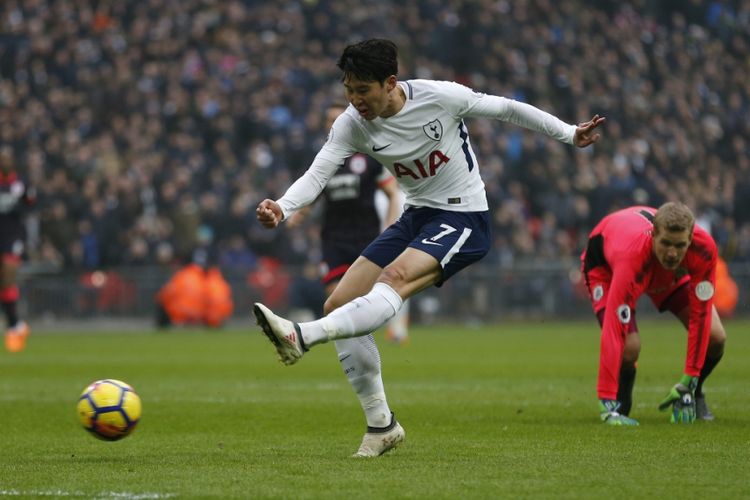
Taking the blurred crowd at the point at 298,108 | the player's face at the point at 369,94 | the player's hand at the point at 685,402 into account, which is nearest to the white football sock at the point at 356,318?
the player's face at the point at 369,94

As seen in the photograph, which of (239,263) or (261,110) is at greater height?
(261,110)

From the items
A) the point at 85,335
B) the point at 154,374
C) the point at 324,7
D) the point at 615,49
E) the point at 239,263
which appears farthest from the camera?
the point at 615,49

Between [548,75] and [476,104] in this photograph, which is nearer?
[476,104]

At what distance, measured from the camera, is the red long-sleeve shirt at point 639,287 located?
938 cm

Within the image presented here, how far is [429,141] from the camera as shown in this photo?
7.94 m

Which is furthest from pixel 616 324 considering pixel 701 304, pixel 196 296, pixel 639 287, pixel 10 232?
pixel 196 296

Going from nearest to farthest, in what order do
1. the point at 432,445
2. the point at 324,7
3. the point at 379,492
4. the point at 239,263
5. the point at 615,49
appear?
1. the point at 379,492
2. the point at 432,445
3. the point at 239,263
4. the point at 324,7
5. the point at 615,49

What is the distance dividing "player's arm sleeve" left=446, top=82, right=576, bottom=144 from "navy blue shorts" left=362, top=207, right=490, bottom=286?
1.97ft

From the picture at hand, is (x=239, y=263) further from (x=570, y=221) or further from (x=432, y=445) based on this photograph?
(x=432, y=445)

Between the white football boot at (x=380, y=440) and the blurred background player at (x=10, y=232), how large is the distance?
11548mm

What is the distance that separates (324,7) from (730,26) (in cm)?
964

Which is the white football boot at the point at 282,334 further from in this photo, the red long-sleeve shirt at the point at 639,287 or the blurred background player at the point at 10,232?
the blurred background player at the point at 10,232

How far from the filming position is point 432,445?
8.34 metres

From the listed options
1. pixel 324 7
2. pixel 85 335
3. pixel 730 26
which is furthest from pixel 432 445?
pixel 730 26
